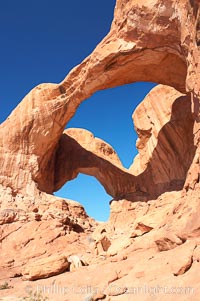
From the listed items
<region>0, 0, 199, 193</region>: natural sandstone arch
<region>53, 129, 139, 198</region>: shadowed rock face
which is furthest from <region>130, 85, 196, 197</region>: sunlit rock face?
<region>0, 0, 199, 193</region>: natural sandstone arch

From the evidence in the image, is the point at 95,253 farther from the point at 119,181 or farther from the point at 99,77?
the point at 119,181

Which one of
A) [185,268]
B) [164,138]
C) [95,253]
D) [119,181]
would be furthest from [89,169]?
[185,268]

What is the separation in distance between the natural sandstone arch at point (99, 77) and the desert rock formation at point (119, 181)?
0.06 metres

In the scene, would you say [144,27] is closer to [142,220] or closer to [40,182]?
[142,220]

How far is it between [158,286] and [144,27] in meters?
10.7

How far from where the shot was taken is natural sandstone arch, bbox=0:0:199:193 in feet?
41.0

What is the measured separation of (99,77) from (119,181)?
9135mm

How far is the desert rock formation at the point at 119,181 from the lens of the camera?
7.30m

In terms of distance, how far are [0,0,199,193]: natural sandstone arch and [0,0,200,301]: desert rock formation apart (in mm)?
58

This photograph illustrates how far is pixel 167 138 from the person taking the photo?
19.2m

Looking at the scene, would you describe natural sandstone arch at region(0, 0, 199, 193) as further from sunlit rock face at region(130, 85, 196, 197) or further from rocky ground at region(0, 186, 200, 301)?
rocky ground at region(0, 186, 200, 301)

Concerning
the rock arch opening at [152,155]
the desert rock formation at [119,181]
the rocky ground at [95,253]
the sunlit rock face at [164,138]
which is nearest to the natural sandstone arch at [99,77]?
the desert rock formation at [119,181]

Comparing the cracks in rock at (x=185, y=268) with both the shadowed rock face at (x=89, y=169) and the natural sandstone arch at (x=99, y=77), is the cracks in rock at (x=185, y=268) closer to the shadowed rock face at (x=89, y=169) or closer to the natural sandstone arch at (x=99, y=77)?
the natural sandstone arch at (x=99, y=77)

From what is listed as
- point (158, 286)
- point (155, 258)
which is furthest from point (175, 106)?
point (158, 286)
